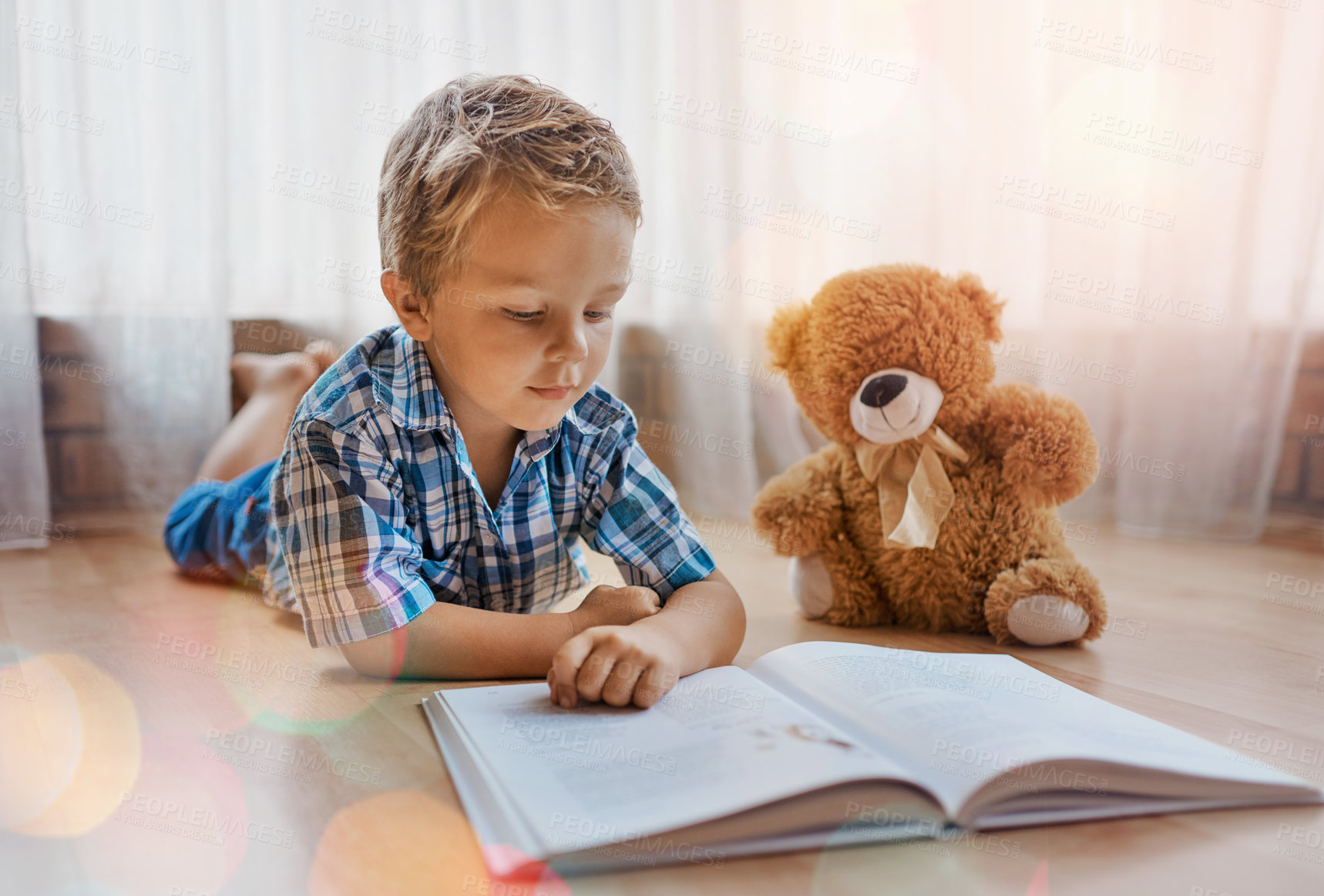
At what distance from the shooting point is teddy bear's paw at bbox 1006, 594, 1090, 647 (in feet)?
2.80

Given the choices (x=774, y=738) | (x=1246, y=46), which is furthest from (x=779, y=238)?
(x=774, y=738)

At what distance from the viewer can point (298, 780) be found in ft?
1.81

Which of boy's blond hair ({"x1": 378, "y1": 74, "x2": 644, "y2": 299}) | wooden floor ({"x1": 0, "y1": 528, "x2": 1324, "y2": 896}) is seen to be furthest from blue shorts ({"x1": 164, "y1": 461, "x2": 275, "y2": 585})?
boy's blond hair ({"x1": 378, "y1": 74, "x2": 644, "y2": 299})

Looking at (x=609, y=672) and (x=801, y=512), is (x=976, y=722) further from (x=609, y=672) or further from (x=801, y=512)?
(x=801, y=512)

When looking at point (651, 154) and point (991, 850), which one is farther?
point (651, 154)

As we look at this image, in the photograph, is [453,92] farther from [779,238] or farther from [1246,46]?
[1246,46]

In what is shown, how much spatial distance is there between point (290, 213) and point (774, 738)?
4.69ft

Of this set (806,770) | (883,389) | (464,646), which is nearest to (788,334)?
(883,389)

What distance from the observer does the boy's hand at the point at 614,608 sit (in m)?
0.71

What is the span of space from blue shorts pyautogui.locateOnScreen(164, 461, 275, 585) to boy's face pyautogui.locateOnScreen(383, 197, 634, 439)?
0.58 m

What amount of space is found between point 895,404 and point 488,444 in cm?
39

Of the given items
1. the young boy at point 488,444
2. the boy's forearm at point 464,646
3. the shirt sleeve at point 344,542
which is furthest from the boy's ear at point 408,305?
the boy's forearm at point 464,646

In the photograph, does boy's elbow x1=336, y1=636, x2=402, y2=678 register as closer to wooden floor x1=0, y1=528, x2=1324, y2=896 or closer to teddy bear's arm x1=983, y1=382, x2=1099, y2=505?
wooden floor x1=0, y1=528, x2=1324, y2=896

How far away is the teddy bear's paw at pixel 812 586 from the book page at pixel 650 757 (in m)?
0.35
